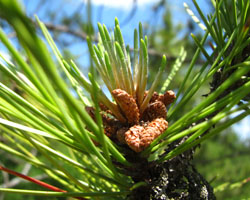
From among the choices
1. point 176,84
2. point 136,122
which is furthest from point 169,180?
point 176,84

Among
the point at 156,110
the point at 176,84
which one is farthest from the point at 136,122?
the point at 176,84

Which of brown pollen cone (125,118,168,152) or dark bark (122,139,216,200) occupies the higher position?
brown pollen cone (125,118,168,152)

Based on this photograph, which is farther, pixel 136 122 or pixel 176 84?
pixel 176 84

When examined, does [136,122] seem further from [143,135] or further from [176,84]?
[176,84]

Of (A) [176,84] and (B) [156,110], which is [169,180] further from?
(A) [176,84]

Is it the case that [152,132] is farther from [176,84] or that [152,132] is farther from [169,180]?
[176,84]

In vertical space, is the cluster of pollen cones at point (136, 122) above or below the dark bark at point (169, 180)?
above

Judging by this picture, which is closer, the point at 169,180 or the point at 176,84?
the point at 169,180

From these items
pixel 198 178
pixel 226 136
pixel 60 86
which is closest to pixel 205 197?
pixel 198 178
